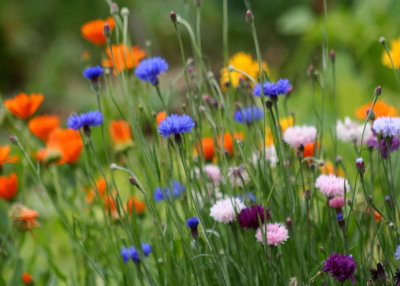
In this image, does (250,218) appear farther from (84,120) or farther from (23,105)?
(23,105)

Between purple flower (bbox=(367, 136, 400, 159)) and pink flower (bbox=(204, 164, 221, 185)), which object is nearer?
purple flower (bbox=(367, 136, 400, 159))

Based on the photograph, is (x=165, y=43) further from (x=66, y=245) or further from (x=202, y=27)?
(x=66, y=245)

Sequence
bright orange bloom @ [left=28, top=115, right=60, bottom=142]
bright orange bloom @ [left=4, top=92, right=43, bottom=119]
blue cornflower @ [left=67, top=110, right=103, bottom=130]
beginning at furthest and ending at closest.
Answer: bright orange bloom @ [left=28, top=115, right=60, bottom=142] < bright orange bloom @ [left=4, top=92, right=43, bottom=119] < blue cornflower @ [left=67, top=110, right=103, bottom=130]

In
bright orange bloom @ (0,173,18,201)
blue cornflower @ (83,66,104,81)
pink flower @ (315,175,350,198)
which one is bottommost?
pink flower @ (315,175,350,198)

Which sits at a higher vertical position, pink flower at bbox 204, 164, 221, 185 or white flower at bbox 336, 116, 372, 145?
white flower at bbox 336, 116, 372, 145

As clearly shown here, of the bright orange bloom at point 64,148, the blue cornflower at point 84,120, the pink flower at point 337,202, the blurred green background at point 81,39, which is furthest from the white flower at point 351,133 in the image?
the blurred green background at point 81,39

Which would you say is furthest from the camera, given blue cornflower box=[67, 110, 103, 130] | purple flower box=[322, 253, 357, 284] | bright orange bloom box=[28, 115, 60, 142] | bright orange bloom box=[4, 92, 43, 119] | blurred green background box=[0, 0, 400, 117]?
blurred green background box=[0, 0, 400, 117]

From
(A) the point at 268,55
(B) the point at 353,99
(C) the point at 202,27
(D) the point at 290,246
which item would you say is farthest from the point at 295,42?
(D) the point at 290,246

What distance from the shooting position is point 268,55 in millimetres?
3305

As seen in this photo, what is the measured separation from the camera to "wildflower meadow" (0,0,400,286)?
61cm

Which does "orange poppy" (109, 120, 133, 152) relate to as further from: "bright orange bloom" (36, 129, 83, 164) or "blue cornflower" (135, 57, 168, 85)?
"blue cornflower" (135, 57, 168, 85)

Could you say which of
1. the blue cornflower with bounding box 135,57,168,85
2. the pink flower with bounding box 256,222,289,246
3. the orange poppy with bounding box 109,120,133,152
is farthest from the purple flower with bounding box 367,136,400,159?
the orange poppy with bounding box 109,120,133,152

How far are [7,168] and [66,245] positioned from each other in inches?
31.7

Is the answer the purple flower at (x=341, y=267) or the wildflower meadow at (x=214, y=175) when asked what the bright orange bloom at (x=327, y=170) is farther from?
the purple flower at (x=341, y=267)
